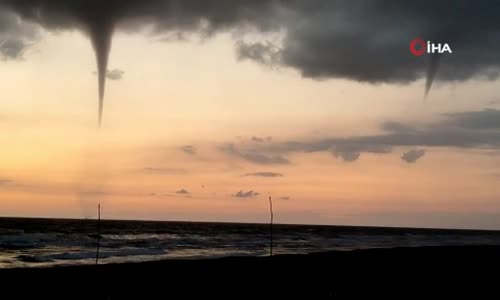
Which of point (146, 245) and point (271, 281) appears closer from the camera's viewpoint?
point (271, 281)

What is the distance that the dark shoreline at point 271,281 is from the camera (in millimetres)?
19156

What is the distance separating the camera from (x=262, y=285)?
20859 mm

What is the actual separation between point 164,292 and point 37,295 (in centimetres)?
438

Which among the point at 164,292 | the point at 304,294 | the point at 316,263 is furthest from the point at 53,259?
the point at 304,294

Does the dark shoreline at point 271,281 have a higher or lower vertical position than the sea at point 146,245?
higher

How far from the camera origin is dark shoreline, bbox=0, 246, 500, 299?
1916cm

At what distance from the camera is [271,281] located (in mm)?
21812

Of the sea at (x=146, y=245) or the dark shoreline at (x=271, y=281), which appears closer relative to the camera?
the dark shoreline at (x=271, y=281)

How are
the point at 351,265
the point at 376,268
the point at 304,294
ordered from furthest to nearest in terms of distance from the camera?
the point at 351,265 < the point at 376,268 < the point at 304,294

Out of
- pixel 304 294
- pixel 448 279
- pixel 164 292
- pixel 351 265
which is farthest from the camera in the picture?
pixel 351 265

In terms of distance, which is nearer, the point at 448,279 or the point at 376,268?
the point at 448,279

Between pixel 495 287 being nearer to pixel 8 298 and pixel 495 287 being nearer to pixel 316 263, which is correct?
pixel 316 263

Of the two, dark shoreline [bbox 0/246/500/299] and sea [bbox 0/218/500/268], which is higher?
dark shoreline [bbox 0/246/500/299]

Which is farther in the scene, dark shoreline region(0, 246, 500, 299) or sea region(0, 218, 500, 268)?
sea region(0, 218, 500, 268)
